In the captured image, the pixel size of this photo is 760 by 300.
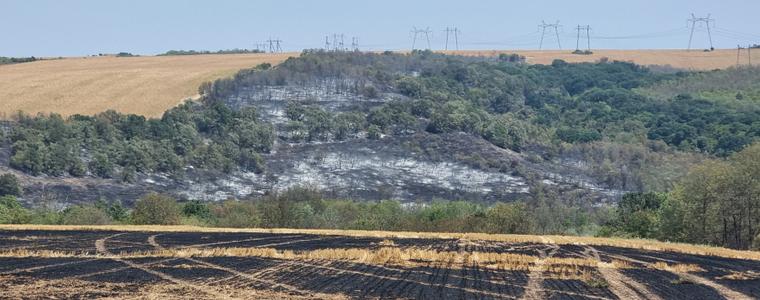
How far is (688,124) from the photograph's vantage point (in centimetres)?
16425

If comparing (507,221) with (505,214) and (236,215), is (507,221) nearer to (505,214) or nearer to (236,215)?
(505,214)

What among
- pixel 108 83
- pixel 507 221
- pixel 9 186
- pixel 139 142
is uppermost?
pixel 108 83

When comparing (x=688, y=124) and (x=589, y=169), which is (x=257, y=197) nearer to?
(x=589, y=169)

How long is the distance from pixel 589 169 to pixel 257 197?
45.6 meters

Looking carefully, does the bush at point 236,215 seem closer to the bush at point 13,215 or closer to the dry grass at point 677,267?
the bush at point 13,215

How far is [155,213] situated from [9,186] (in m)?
→ 24.6

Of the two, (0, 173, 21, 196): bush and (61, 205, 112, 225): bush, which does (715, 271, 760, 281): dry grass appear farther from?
(0, 173, 21, 196): bush

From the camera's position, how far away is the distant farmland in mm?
128375

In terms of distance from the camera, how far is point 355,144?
428ft

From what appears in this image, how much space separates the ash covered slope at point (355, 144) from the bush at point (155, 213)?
22.6 meters

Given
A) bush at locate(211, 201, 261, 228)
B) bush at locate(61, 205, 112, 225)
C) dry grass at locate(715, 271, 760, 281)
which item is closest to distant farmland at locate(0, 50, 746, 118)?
bush at locate(211, 201, 261, 228)

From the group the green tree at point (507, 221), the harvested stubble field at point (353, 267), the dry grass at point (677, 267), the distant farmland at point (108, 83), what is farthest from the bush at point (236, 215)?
the distant farmland at point (108, 83)

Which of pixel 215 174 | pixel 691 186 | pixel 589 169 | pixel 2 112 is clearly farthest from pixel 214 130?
pixel 691 186

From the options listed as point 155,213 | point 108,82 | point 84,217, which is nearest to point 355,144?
point 108,82
